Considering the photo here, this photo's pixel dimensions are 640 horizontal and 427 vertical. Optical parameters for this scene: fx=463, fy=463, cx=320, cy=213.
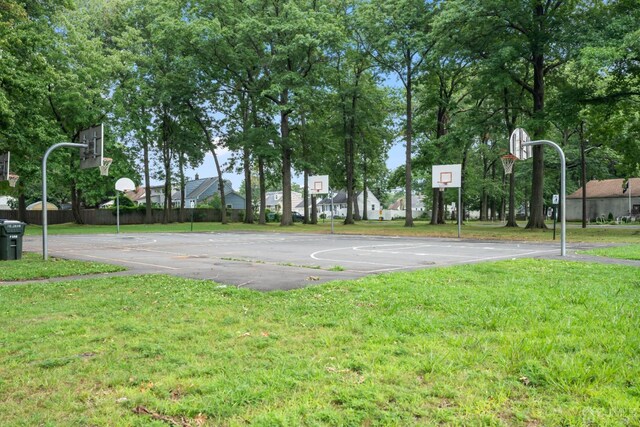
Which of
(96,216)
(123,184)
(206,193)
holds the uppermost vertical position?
(206,193)

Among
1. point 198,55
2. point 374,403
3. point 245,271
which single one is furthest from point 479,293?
point 198,55

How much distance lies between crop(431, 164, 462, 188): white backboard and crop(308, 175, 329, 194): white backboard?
7.49 m

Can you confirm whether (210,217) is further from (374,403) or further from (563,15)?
(374,403)

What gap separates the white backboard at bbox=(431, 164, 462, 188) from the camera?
27.5m

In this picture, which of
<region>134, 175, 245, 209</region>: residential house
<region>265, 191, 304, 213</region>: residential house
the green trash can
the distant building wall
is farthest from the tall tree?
<region>265, 191, 304, 213</region>: residential house

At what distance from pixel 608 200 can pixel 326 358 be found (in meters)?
61.8

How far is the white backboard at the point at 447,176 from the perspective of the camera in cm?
2750

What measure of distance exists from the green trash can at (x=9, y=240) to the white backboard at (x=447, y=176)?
21.9m

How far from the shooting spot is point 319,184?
32656mm

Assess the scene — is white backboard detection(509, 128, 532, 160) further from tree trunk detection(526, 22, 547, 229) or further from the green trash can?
the green trash can

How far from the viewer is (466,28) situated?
88.2 feet

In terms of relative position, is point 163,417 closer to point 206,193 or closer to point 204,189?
point 206,193

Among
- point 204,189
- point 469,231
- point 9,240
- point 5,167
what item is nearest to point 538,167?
point 469,231

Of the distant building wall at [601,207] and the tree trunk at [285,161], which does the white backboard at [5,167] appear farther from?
the distant building wall at [601,207]
